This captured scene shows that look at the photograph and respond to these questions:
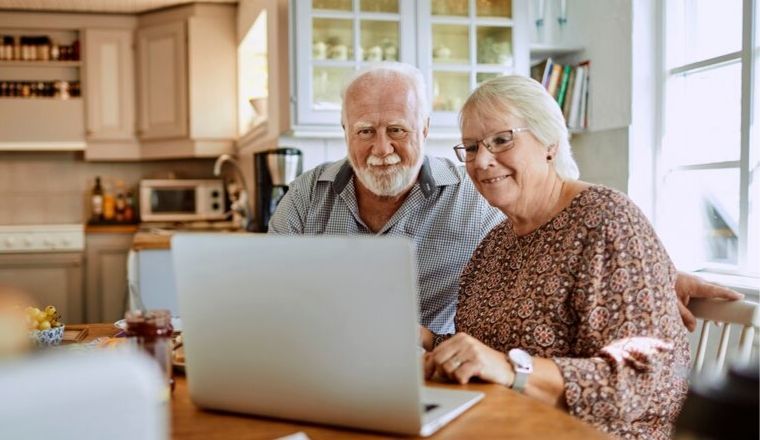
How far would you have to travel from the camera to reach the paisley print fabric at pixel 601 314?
131 cm

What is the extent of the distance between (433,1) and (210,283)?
2.53 m

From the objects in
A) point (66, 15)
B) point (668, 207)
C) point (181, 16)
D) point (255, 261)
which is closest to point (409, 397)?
point (255, 261)

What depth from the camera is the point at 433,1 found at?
3.25m

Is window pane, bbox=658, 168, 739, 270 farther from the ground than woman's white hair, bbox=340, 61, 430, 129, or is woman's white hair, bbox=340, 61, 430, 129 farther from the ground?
woman's white hair, bbox=340, 61, 430, 129

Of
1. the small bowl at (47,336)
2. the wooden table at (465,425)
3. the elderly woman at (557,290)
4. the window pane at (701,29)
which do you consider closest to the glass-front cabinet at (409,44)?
the window pane at (701,29)

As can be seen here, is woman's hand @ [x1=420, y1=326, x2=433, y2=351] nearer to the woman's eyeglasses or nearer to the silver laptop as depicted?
the woman's eyeglasses

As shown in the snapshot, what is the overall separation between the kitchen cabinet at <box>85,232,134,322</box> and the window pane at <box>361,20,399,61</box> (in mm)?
2426

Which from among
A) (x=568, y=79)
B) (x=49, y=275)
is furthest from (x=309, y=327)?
(x=49, y=275)

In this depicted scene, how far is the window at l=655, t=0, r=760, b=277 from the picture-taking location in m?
2.54

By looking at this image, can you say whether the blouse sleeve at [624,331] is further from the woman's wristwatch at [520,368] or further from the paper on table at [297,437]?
the paper on table at [297,437]

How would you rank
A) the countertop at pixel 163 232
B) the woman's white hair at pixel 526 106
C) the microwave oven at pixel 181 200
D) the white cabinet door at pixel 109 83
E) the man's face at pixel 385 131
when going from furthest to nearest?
the microwave oven at pixel 181 200 < the white cabinet door at pixel 109 83 < the countertop at pixel 163 232 < the man's face at pixel 385 131 < the woman's white hair at pixel 526 106

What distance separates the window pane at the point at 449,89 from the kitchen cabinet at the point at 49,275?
2758 millimetres

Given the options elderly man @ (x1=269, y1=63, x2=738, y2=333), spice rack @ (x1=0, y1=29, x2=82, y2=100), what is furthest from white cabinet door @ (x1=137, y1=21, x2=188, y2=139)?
elderly man @ (x1=269, y1=63, x2=738, y2=333)

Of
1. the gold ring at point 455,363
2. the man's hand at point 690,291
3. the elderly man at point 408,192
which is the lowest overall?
the gold ring at point 455,363
